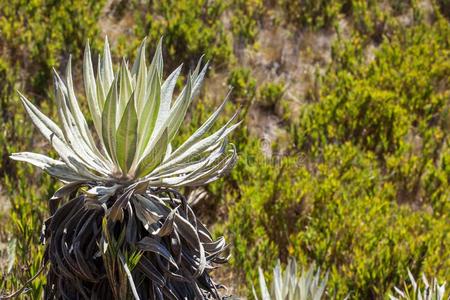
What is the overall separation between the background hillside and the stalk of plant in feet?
2.57

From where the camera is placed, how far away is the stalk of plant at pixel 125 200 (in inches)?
82.7

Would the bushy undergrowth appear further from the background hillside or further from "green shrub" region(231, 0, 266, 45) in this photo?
"green shrub" region(231, 0, 266, 45)

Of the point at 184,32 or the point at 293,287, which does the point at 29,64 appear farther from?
A: the point at 293,287

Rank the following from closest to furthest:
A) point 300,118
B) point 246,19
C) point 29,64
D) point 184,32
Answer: point 29,64
point 300,118
point 184,32
point 246,19

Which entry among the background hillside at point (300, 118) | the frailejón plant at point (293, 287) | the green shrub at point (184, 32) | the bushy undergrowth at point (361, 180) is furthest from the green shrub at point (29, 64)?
the frailejón plant at point (293, 287)

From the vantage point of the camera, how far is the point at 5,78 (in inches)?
211

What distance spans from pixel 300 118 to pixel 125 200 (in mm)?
4204

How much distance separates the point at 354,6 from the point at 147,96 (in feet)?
19.9

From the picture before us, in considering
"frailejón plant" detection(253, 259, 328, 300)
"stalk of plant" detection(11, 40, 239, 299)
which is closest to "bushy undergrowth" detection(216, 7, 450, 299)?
"frailejón plant" detection(253, 259, 328, 300)

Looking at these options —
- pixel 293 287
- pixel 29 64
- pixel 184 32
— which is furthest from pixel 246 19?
pixel 293 287

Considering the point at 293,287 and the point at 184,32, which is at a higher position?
the point at 293,287

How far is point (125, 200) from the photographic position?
205 cm

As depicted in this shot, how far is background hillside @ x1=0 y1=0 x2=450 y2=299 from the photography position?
443 cm

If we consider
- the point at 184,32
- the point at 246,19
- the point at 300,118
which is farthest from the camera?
the point at 246,19
